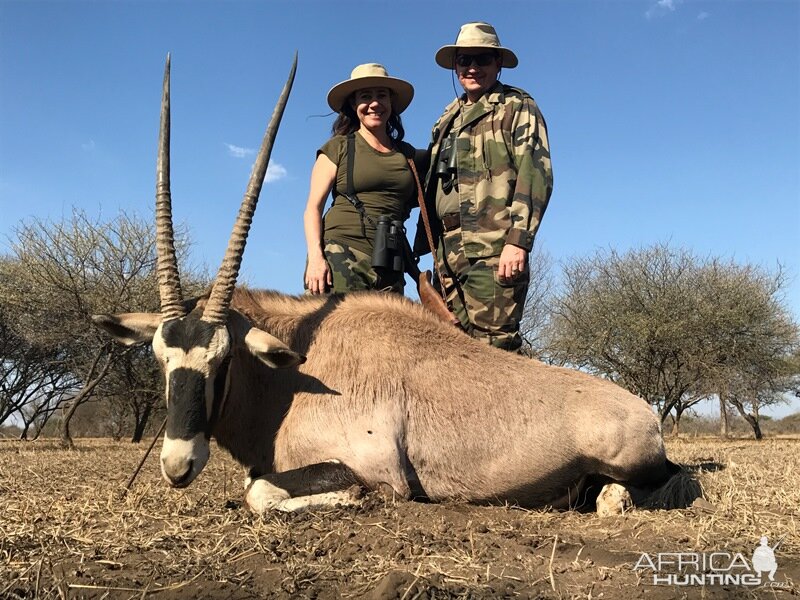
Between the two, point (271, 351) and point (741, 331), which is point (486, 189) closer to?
point (271, 351)

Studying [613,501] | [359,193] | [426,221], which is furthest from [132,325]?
[613,501]

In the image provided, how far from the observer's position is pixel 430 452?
4.14 metres

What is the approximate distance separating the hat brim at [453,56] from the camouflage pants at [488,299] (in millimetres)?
1649

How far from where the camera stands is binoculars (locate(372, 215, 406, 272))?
17.1 feet

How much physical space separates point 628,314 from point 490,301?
2512 centimetres

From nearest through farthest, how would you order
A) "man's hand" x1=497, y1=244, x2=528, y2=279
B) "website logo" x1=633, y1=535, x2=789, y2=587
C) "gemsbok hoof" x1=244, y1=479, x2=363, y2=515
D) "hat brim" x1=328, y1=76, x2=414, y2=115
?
"website logo" x1=633, y1=535, x2=789, y2=587
"gemsbok hoof" x1=244, y1=479, x2=363, y2=515
"man's hand" x1=497, y1=244, x2=528, y2=279
"hat brim" x1=328, y1=76, x2=414, y2=115

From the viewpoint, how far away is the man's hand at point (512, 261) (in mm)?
5090

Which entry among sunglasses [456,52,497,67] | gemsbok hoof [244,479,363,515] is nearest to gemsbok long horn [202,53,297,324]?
gemsbok hoof [244,479,363,515]

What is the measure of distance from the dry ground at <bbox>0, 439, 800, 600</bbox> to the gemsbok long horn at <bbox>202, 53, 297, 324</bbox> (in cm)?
125

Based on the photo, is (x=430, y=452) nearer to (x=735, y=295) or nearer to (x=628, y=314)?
(x=628, y=314)

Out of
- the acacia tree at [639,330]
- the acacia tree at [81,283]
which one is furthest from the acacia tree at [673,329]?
the acacia tree at [81,283]

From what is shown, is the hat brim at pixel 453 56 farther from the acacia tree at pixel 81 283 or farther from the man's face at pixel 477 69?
the acacia tree at pixel 81 283

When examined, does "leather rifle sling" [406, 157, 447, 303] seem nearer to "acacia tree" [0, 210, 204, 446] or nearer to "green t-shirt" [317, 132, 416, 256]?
"green t-shirt" [317, 132, 416, 256]

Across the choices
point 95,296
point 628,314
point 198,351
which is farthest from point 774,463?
point 628,314
